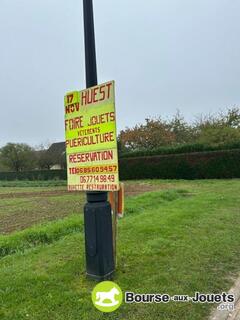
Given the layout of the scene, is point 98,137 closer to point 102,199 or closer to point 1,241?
point 102,199

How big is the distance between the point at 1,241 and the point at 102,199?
11.2ft

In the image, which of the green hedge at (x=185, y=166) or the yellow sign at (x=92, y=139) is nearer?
the yellow sign at (x=92, y=139)

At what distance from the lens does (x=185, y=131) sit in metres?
39.2

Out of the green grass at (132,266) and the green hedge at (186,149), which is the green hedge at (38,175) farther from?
the green grass at (132,266)

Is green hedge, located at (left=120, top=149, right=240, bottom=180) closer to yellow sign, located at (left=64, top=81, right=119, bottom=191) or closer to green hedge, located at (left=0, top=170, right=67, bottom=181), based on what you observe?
green hedge, located at (left=0, top=170, right=67, bottom=181)

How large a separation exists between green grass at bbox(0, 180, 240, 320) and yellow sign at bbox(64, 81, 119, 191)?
1261 millimetres

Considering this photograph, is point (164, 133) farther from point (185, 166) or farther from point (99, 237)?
point (99, 237)

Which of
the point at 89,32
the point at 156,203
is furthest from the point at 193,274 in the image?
the point at 156,203

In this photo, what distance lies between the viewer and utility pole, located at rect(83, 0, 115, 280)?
12.7ft

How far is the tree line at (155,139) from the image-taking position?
2921 cm

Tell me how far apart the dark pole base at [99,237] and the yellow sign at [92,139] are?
213 millimetres

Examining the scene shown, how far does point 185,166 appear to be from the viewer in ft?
81.9

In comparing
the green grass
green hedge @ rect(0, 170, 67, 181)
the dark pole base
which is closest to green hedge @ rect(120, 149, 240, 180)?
green hedge @ rect(0, 170, 67, 181)

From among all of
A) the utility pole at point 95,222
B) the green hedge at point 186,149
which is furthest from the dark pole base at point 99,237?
the green hedge at point 186,149
